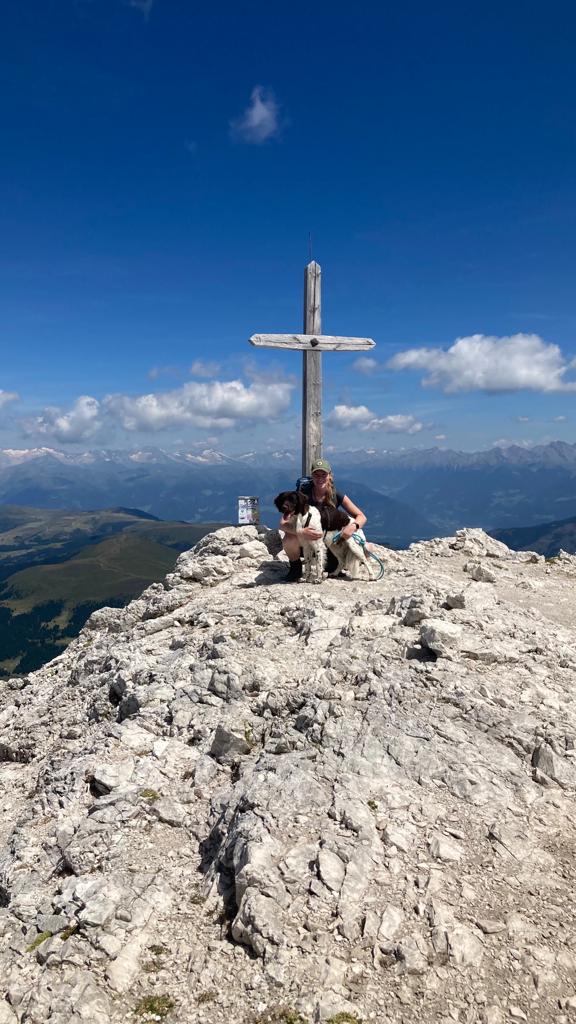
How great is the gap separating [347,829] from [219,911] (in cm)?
188

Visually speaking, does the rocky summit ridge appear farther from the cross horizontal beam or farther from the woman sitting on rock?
the cross horizontal beam

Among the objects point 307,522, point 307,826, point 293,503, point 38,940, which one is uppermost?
point 293,503

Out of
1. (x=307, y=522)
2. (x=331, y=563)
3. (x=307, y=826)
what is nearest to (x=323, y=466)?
(x=307, y=522)

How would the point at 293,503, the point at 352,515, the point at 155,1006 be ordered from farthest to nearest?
the point at 352,515
the point at 293,503
the point at 155,1006

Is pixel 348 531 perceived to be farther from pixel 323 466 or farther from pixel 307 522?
pixel 323 466

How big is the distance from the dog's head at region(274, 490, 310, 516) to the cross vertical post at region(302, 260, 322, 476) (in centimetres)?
360

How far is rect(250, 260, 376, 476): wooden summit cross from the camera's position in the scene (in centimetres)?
1880

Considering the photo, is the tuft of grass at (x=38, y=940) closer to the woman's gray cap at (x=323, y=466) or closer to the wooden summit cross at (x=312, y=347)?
the woman's gray cap at (x=323, y=466)

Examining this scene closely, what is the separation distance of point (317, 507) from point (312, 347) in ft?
20.4

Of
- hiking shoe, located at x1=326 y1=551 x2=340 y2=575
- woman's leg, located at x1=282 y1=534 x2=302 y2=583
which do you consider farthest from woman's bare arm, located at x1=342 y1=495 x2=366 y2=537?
woman's leg, located at x1=282 y1=534 x2=302 y2=583

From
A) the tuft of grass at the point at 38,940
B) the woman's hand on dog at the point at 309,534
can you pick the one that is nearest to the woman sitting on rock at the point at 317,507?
the woman's hand on dog at the point at 309,534

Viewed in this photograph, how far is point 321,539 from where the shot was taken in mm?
15961

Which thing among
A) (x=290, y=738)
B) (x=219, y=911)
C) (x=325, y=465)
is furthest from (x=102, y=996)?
(x=325, y=465)

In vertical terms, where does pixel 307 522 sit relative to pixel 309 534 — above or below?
above
